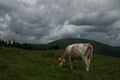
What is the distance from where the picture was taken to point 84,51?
34.6 metres

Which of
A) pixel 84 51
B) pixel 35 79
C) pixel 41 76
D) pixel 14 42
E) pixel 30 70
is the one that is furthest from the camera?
pixel 14 42

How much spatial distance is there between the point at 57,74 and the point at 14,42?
126 m

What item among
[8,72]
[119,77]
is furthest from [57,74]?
[119,77]

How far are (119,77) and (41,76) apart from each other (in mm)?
9969

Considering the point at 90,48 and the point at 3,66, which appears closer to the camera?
the point at 3,66

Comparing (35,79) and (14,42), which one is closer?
(35,79)

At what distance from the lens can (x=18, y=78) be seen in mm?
25531

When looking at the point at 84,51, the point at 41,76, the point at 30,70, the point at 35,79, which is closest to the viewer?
the point at 35,79

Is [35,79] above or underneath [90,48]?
underneath

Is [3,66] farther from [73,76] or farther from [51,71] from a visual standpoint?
[73,76]

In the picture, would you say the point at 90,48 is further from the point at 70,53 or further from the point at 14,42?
the point at 14,42

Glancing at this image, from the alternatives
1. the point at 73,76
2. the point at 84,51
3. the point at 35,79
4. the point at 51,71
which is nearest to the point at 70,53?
the point at 84,51

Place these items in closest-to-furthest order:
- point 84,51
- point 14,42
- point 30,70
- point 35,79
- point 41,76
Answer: point 35,79
point 41,76
point 30,70
point 84,51
point 14,42

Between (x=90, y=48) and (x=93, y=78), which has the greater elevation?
(x=90, y=48)
